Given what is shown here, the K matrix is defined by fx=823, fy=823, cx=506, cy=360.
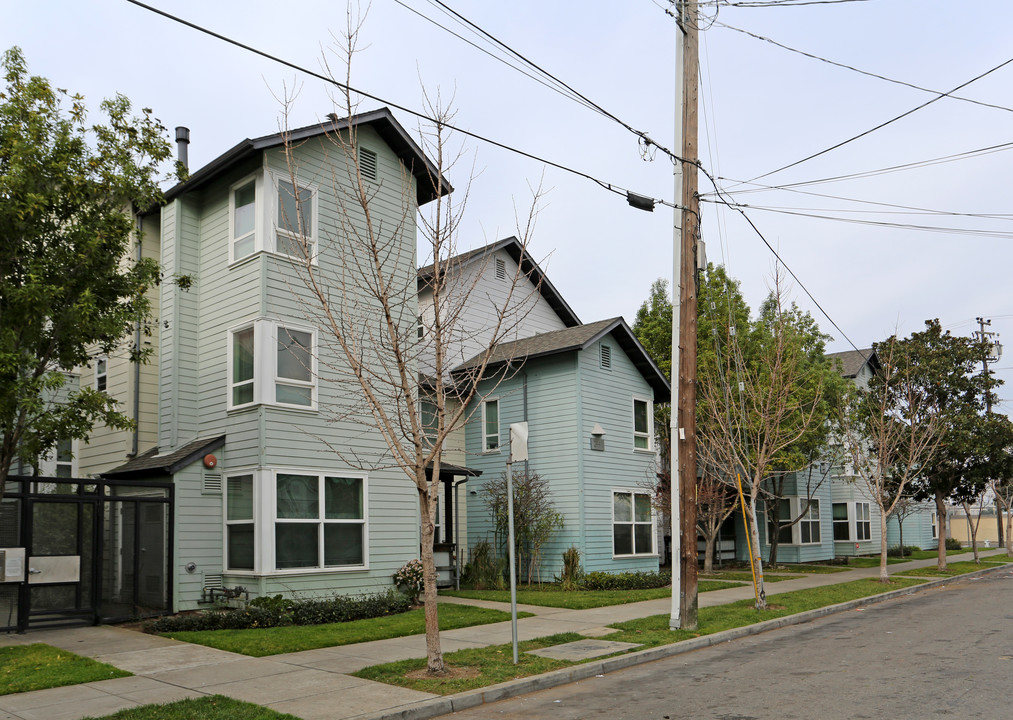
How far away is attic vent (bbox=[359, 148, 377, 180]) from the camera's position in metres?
18.1

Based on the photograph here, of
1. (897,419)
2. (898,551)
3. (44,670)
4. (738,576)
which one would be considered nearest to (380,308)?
(44,670)

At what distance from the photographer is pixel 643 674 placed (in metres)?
10.3

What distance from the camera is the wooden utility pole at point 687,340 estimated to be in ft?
44.1

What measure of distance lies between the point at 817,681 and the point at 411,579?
9.67 meters

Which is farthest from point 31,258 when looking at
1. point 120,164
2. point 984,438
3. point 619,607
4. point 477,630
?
point 984,438

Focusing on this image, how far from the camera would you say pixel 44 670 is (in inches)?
400

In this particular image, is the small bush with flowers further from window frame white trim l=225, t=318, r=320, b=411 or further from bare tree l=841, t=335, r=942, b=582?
bare tree l=841, t=335, r=942, b=582

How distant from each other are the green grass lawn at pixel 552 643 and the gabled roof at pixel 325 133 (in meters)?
7.81

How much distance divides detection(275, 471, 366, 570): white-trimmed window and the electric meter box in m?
4.09

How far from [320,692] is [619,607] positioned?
29.9 ft

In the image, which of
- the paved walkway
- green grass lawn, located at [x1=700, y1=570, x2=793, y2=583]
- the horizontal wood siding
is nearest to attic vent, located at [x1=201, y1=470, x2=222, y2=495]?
the paved walkway

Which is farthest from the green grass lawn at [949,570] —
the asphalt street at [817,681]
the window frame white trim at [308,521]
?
the window frame white trim at [308,521]

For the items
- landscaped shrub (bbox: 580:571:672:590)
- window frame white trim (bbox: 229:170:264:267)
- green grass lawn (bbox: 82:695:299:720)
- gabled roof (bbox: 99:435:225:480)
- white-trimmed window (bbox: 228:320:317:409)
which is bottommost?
landscaped shrub (bbox: 580:571:672:590)

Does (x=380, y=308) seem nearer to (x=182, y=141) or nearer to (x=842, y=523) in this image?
(x=182, y=141)
